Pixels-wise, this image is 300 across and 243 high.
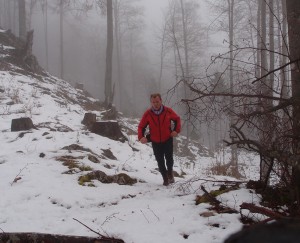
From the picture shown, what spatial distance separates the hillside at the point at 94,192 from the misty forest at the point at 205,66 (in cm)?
80

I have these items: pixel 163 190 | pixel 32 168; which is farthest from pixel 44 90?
pixel 163 190

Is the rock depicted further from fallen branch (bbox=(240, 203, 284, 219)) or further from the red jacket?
the red jacket

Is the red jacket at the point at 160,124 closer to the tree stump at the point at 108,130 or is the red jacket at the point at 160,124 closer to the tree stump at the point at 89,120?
the tree stump at the point at 108,130

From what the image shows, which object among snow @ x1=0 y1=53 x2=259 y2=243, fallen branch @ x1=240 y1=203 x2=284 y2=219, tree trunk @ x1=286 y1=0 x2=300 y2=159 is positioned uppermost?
tree trunk @ x1=286 y1=0 x2=300 y2=159

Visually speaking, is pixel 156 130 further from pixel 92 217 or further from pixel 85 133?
pixel 85 133

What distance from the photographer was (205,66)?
22.0m

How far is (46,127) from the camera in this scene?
30.2 feet

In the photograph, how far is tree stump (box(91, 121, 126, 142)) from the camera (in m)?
9.73

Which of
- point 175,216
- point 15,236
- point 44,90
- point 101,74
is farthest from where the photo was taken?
point 101,74

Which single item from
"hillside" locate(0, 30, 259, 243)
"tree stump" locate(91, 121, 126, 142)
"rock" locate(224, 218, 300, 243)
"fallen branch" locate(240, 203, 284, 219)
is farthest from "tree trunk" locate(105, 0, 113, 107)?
"rock" locate(224, 218, 300, 243)

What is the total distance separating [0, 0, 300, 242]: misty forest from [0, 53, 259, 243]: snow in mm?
823

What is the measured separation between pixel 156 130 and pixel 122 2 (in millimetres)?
29332

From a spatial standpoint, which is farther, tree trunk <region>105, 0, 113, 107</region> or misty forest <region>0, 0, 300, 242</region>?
tree trunk <region>105, 0, 113, 107</region>

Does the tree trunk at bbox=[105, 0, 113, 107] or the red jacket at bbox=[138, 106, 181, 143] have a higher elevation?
the tree trunk at bbox=[105, 0, 113, 107]
